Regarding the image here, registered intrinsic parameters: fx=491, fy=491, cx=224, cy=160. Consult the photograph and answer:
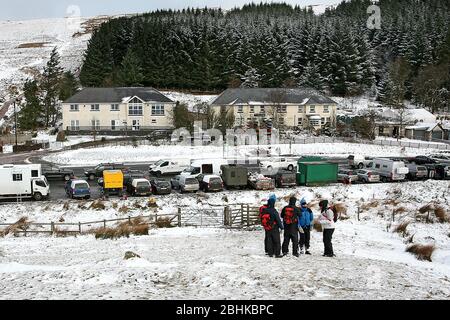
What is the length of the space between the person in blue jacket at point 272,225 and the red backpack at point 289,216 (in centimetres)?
25

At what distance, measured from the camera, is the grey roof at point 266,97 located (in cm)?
7781

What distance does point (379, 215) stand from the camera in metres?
26.2

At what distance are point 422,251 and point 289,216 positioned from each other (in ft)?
18.0

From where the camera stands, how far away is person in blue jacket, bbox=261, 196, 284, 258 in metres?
15.5

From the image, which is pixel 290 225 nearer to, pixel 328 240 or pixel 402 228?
pixel 328 240

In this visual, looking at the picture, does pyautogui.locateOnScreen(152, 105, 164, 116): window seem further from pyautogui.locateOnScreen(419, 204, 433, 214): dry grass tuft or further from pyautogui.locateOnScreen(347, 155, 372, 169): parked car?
pyautogui.locateOnScreen(419, 204, 433, 214): dry grass tuft

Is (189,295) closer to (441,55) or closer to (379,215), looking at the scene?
(379,215)

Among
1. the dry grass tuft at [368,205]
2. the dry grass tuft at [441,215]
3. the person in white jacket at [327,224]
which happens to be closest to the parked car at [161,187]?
the dry grass tuft at [368,205]

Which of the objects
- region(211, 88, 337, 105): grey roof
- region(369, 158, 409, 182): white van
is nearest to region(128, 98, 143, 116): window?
region(211, 88, 337, 105): grey roof

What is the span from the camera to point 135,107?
76.5 m

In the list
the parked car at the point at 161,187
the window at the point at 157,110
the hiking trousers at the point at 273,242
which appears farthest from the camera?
the window at the point at 157,110

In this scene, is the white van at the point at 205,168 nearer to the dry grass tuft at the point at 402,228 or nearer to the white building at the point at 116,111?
the dry grass tuft at the point at 402,228

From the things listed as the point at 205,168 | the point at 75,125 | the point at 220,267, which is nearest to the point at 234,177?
the point at 205,168

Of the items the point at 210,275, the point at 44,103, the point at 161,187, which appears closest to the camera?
the point at 210,275
